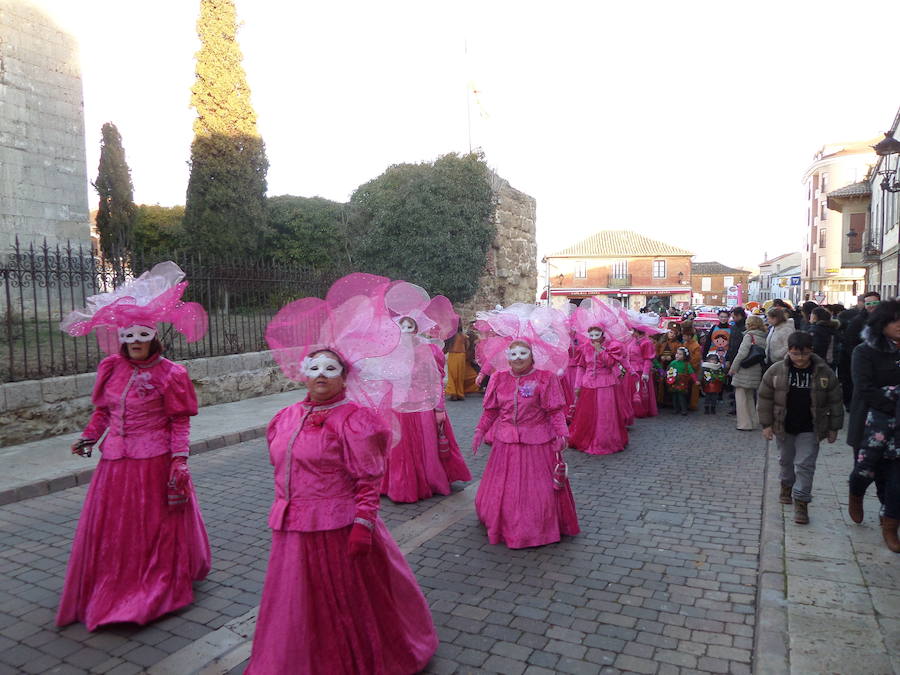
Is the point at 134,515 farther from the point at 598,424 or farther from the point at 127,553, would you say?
the point at 598,424

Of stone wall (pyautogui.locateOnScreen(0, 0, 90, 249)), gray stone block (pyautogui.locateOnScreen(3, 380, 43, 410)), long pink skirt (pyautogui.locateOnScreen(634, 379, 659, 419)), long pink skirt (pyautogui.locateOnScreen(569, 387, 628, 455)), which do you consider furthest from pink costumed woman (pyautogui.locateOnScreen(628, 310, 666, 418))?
stone wall (pyautogui.locateOnScreen(0, 0, 90, 249))

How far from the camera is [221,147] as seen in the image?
15.9m

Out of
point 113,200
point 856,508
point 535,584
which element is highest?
point 113,200

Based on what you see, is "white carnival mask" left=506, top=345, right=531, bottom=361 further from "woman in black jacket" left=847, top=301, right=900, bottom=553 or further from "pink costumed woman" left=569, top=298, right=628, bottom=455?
"pink costumed woman" left=569, top=298, right=628, bottom=455

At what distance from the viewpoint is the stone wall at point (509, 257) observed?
18.9 metres

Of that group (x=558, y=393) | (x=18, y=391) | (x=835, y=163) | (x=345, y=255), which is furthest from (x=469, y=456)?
(x=835, y=163)

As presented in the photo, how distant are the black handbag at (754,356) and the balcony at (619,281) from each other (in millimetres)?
55342

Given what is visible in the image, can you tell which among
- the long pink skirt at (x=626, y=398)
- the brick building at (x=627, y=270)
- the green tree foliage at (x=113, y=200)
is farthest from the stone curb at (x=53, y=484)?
the brick building at (x=627, y=270)

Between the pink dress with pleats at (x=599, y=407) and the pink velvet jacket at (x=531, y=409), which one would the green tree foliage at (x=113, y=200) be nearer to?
the pink dress with pleats at (x=599, y=407)

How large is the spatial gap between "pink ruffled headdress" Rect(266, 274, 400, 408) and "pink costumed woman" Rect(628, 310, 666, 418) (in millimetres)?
7821

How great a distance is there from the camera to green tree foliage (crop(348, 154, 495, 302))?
17.2 meters

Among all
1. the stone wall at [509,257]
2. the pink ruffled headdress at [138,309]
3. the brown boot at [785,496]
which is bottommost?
the brown boot at [785,496]

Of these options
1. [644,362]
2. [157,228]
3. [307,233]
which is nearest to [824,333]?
[644,362]

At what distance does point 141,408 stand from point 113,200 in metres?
17.8
